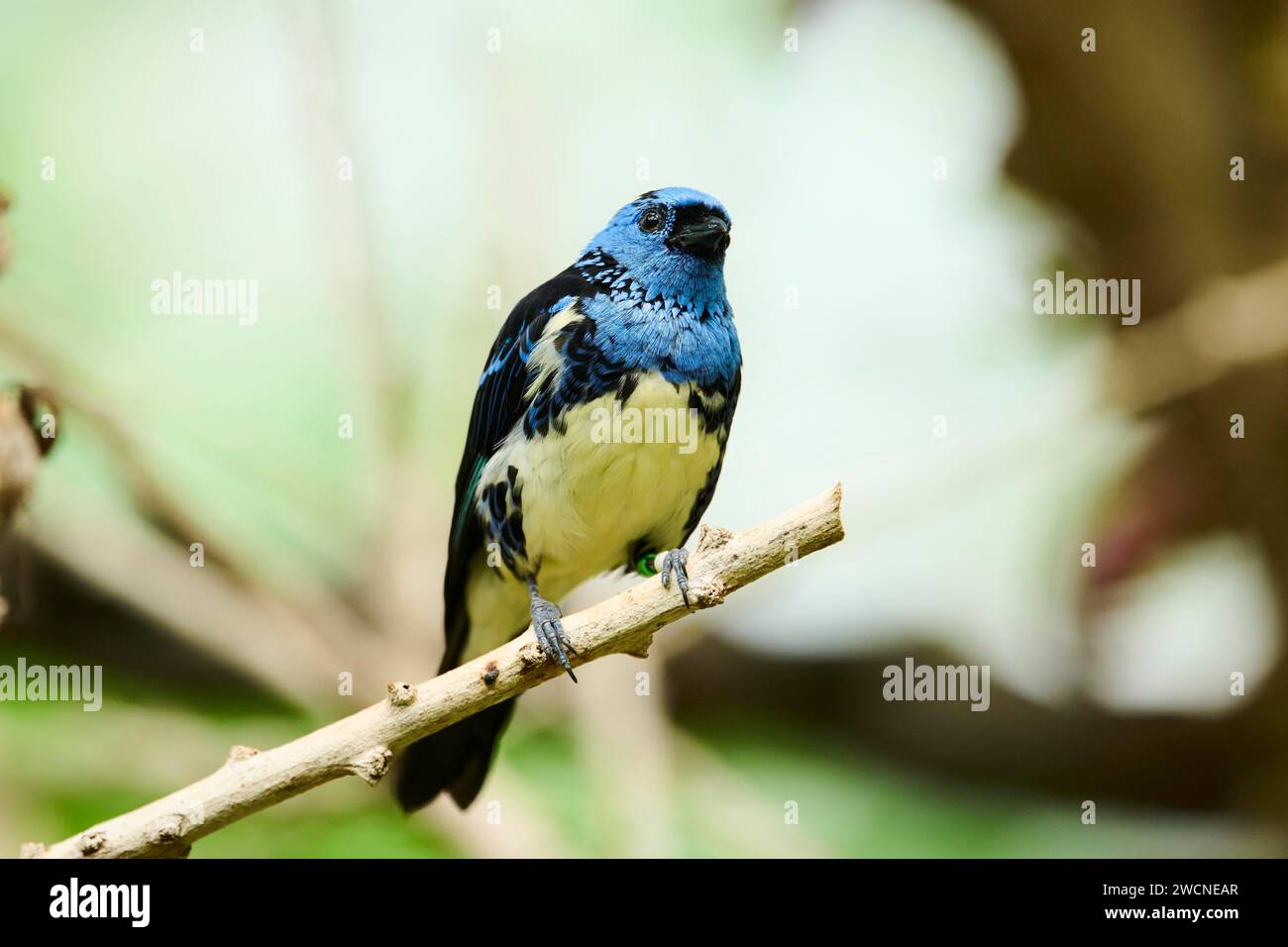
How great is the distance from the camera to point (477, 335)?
3705 mm

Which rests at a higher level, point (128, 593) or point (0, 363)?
point (0, 363)

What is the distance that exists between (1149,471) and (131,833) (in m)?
3.26

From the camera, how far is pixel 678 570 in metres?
2.28

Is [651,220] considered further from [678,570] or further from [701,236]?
[678,570]

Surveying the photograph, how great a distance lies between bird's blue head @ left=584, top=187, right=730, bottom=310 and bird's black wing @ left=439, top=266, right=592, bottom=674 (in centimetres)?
14

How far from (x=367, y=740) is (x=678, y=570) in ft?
2.26

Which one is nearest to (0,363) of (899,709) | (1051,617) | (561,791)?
(561,791)

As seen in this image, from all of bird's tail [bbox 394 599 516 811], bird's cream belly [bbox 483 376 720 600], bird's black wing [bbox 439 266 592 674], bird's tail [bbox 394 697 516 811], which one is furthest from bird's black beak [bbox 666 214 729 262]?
bird's tail [bbox 394 697 516 811]

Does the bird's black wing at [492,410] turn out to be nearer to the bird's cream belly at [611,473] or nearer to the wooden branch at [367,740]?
the bird's cream belly at [611,473]

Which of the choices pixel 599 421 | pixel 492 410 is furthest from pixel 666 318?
pixel 492 410

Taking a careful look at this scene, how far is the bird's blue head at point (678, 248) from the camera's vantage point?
2875 millimetres

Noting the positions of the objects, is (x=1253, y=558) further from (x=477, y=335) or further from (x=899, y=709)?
(x=477, y=335)

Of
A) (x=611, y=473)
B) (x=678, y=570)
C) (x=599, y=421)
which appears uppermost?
(x=599, y=421)

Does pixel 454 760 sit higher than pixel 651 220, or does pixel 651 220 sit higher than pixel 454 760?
pixel 651 220
